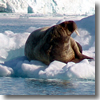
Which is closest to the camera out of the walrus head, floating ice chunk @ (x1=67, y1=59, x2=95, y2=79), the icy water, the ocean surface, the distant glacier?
the icy water

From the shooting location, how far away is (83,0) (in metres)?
9.36

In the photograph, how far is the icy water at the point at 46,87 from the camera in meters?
7.68

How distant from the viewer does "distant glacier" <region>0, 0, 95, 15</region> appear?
9312mm

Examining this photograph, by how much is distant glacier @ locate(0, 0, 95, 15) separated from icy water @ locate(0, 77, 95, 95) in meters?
2.15

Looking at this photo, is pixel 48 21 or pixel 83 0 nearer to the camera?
pixel 83 0

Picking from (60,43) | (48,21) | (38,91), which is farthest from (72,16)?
(38,91)

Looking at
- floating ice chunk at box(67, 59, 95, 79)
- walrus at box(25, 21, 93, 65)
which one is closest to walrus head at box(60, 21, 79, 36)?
walrus at box(25, 21, 93, 65)

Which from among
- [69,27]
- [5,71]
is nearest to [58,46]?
[69,27]

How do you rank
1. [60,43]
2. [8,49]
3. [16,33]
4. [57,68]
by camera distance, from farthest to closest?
[16,33], [8,49], [60,43], [57,68]

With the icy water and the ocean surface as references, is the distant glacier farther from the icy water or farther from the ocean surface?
the icy water

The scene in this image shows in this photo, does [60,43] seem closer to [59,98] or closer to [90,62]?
[90,62]

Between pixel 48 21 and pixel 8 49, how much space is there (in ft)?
5.07

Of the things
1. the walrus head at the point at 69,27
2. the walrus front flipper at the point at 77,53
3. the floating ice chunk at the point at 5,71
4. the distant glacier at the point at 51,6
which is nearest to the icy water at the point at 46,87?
the floating ice chunk at the point at 5,71

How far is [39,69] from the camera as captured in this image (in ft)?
27.9
